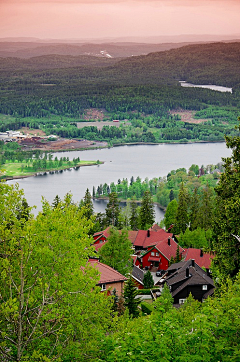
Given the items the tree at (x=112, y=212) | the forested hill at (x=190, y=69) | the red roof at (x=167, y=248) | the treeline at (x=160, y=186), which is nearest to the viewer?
the red roof at (x=167, y=248)

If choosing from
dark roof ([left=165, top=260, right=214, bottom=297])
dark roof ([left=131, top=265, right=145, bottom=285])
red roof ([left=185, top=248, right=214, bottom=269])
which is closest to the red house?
red roof ([left=185, top=248, right=214, bottom=269])

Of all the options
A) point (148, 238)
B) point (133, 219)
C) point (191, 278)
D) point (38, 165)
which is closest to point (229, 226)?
point (191, 278)

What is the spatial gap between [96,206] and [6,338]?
134 feet

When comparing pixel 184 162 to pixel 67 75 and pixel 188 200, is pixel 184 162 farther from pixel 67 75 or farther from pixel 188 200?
pixel 67 75

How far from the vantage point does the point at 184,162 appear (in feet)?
230

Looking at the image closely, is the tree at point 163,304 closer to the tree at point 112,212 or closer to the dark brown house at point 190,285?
the dark brown house at point 190,285

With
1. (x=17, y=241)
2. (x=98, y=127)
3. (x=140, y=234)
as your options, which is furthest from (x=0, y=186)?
(x=98, y=127)

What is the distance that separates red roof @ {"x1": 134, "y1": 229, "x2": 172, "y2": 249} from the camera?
86.7ft

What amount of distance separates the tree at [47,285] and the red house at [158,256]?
688 inches

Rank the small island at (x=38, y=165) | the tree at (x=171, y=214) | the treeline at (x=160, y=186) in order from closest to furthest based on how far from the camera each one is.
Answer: the tree at (x=171, y=214) < the treeline at (x=160, y=186) < the small island at (x=38, y=165)

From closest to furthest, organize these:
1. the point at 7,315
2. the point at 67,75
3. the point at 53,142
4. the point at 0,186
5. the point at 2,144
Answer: the point at 7,315 → the point at 0,186 → the point at 2,144 → the point at 53,142 → the point at 67,75

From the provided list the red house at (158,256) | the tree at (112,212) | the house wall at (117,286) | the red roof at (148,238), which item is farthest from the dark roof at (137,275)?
the tree at (112,212)

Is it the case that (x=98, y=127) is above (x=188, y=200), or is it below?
below

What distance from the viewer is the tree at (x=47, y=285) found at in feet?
19.6
